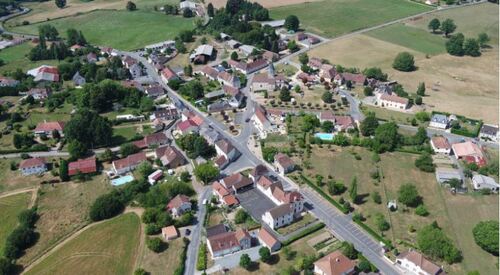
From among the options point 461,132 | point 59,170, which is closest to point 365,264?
point 461,132

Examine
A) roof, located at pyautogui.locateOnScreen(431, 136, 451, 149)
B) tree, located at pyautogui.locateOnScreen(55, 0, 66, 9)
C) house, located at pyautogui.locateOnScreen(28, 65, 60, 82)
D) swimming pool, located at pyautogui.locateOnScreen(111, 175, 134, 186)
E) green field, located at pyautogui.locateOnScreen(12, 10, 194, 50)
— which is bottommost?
swimming pool, located at pyautogui.locateOnScreen(111, 175, 134, 186)

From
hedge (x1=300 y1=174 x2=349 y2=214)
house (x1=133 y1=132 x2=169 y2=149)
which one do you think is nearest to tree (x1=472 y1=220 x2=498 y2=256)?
hedge (x1=300 y1=174 x2=349 y2=214)

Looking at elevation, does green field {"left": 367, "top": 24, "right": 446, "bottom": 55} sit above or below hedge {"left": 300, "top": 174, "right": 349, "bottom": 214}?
above

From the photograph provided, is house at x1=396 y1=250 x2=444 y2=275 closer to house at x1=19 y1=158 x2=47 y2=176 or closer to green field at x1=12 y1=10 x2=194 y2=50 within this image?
house at x1=19 y1=158 x2=47 y2=176

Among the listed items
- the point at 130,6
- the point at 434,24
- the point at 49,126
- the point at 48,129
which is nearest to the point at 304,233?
the point at 48,129

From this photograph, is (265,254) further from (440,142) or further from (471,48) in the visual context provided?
(471,48)

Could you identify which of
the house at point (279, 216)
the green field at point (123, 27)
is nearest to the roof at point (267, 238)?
the house at point (279, 216)

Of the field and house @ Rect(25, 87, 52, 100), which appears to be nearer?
the field
